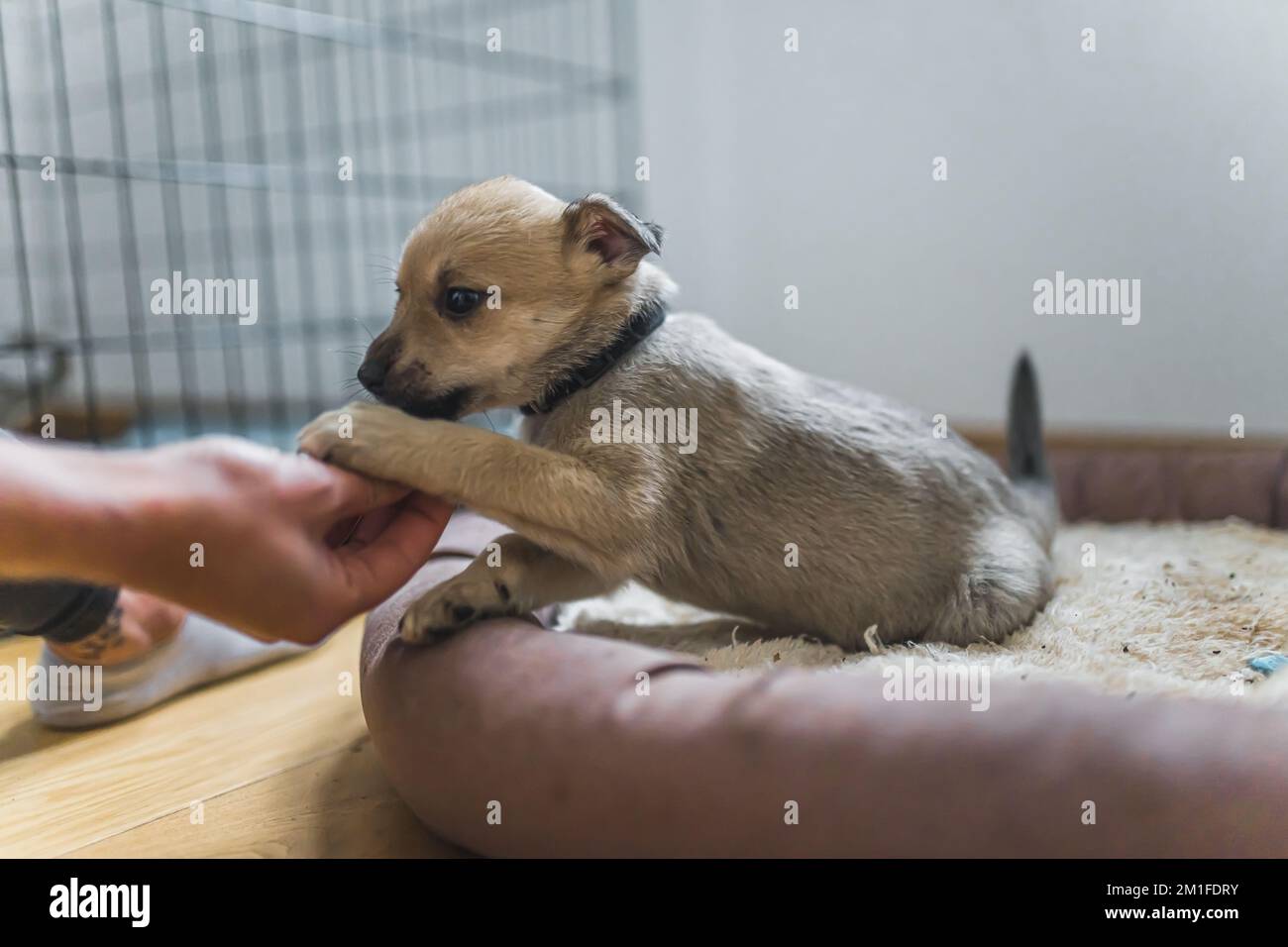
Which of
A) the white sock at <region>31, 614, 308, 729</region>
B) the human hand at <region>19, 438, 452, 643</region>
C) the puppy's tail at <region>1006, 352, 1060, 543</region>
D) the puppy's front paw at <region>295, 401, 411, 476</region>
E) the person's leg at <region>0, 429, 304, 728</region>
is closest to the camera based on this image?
the human hand at <region>19, 438, 452, 643</region>

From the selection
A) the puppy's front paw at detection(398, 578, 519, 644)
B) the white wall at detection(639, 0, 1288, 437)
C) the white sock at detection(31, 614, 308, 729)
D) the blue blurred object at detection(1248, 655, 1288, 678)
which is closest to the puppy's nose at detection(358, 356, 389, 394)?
the puppy's front paw at detection(398, 578, 519, 644)

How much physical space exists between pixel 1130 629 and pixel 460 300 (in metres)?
1.32

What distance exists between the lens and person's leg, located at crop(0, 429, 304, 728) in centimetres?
187

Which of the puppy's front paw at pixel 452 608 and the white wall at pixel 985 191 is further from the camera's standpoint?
the white wall at pixel 985 191

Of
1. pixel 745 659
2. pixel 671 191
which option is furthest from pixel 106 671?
pixel 671 191

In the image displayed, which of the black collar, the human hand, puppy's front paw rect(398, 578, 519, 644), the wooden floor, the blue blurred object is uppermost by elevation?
the black collar

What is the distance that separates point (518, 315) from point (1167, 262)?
7.88 ft

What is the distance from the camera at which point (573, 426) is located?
1736 mm

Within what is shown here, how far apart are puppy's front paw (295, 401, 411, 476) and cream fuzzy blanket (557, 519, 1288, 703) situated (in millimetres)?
650

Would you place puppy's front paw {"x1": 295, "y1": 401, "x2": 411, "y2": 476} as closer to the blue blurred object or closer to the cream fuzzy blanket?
the cream fuzzy blanket

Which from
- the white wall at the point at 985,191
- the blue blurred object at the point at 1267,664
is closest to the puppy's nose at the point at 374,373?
the blue blurred object at the point at 1267,664

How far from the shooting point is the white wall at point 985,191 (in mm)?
3141

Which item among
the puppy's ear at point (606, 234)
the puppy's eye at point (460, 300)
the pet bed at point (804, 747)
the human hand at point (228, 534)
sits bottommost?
the pet bed at point (804, 747)

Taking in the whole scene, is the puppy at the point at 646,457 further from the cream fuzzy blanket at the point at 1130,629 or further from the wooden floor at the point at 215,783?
the wooden floor at the point at 215,783
